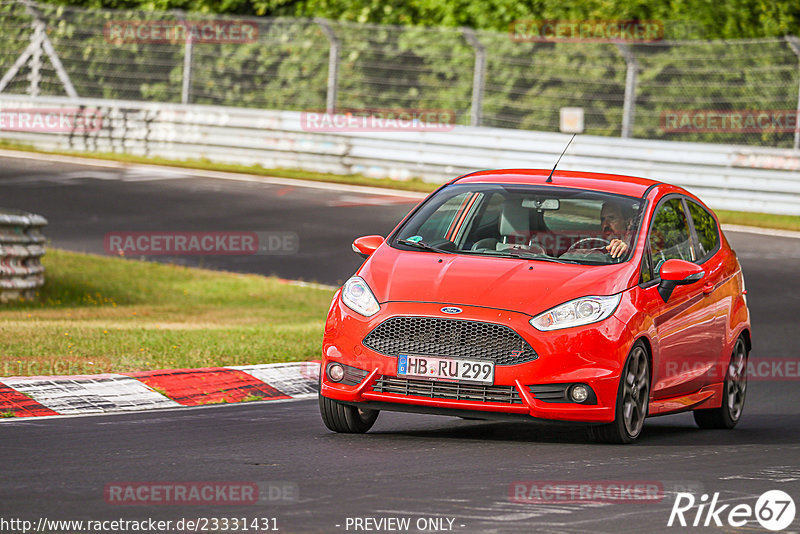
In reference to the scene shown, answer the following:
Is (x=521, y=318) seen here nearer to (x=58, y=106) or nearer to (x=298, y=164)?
(x=298, y=164)

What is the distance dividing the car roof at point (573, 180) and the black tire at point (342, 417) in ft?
6.06

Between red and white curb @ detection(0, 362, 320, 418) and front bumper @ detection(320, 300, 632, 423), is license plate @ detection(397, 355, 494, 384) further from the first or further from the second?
red and white curb @ detection(0, 362, 320, 418)

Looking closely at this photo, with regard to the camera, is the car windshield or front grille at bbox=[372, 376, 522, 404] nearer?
front grille at bbox=[372, 376, 522, 404]

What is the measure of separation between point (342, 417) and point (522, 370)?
1.22m

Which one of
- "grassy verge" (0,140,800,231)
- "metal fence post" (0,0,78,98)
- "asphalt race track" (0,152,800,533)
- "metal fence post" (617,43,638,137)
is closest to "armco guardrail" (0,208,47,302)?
"asphalt race track" (0,152,800,533)

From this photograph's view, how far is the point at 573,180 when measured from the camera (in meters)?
9.56

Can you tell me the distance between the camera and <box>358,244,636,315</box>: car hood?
8148mm

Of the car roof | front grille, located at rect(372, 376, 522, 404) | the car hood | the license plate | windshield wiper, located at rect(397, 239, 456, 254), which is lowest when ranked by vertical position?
front grille, located at rect(372, 376, 522, 404)

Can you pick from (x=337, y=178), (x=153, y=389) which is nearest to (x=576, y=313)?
(x=153, y=389)

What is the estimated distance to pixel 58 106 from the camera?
2933 centimetres

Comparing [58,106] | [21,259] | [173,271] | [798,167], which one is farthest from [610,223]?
[58,106]

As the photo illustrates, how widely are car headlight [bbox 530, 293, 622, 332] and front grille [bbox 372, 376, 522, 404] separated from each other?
0.40m

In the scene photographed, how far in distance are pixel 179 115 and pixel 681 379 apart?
20.5 m

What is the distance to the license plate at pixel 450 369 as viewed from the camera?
8.03 m
